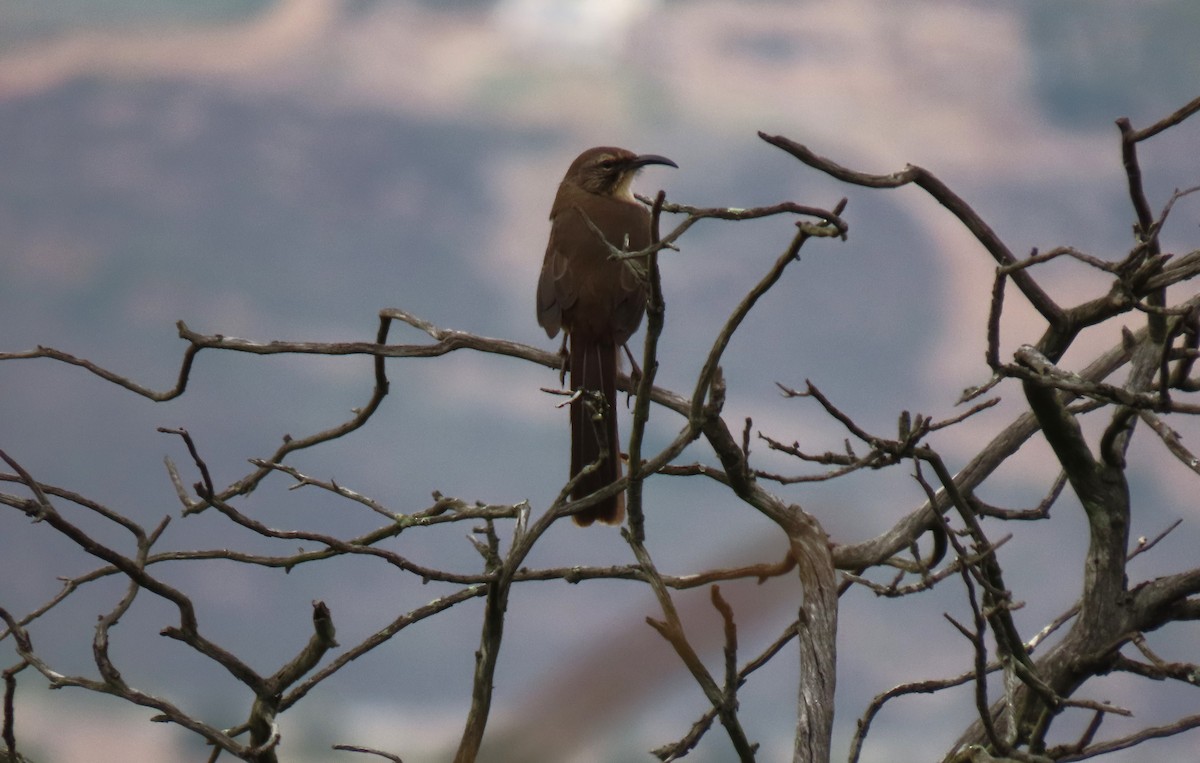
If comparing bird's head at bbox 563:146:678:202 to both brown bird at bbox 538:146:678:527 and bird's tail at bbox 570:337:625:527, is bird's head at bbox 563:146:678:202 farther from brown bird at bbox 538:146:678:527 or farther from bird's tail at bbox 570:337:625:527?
bird's tail at bbox 570:337:625:527

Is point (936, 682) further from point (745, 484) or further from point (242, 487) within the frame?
point (242, 487)

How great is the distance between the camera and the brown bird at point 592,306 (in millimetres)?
5488

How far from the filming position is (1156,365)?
4.40m

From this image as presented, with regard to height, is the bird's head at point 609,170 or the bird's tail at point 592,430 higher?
the bird's head at point 609,170

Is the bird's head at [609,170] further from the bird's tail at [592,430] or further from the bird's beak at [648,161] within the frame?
the bird's tail at [592,430]

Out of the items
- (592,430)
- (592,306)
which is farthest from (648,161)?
(592,430)

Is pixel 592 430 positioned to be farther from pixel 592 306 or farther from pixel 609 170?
pixel 609 170

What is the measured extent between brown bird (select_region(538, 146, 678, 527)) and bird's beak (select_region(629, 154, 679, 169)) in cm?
1

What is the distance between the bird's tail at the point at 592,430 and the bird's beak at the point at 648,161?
5.54 ft

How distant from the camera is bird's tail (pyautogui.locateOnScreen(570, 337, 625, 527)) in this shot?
5.35 m

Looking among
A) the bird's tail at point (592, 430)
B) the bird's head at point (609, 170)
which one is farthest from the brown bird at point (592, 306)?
the bird's head at point (609, 170)

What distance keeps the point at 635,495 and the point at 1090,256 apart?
5.07 ft

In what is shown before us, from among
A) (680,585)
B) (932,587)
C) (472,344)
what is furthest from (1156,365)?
(472,344)

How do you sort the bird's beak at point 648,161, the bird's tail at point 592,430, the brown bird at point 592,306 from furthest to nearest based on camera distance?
the bird's beak at point 648,161 < the brown bird at point 592,306 < the bird's tail at point 592,430
